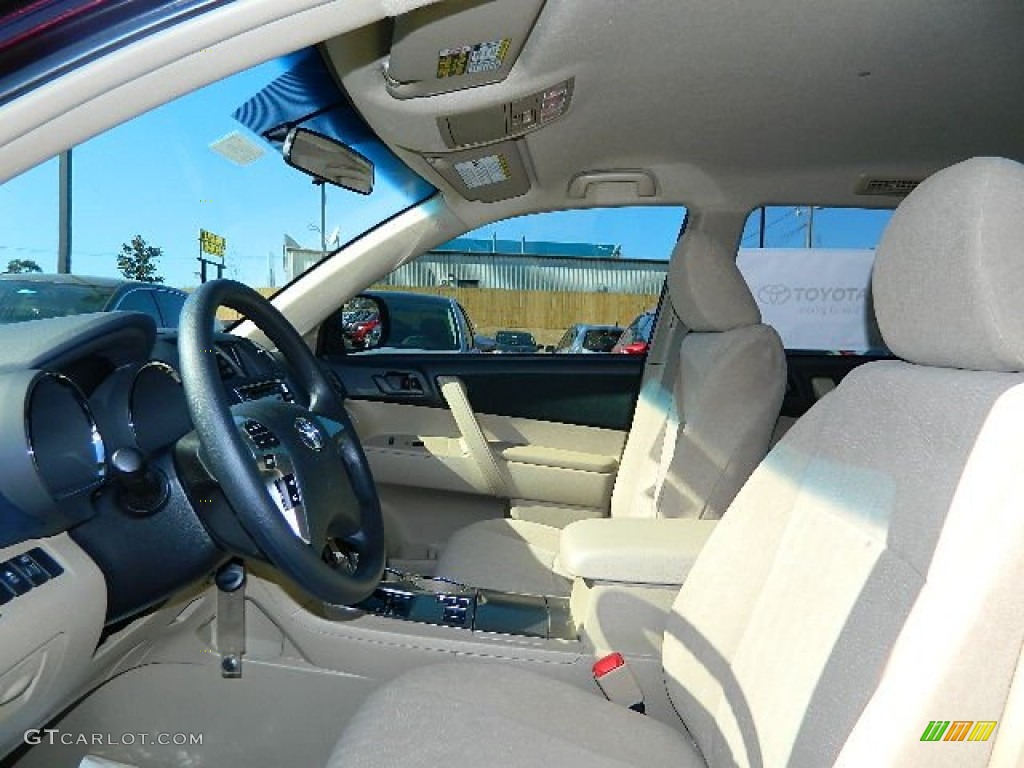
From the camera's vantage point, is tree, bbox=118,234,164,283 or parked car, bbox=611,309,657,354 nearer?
tree, bbox=118,234,164,283

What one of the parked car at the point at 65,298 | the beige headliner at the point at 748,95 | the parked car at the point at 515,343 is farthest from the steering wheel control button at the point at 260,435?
Answer: the parked car at the point at 515,343

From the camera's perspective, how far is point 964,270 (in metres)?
0.90

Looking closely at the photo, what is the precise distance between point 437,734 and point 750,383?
3.76 feet

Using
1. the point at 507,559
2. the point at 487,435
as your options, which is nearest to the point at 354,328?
the point at 487,435

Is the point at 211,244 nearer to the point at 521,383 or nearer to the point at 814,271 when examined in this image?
the point at 521,383

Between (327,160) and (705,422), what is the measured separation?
1.14 meters

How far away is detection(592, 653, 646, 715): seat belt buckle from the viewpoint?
1405 mm

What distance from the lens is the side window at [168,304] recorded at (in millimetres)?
1521

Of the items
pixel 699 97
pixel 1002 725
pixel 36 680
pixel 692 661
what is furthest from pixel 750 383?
pixel 36 680

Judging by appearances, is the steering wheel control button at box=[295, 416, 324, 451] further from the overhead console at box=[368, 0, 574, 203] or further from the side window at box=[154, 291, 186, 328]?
the overhead console at box=[368, 0, 574, 203]

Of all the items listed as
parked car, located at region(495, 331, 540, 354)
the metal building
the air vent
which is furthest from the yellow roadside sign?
the air vent

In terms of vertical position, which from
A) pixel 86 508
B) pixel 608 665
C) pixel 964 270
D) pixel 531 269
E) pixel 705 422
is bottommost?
pixel 608 665

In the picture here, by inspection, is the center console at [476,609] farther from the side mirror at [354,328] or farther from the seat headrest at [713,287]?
the side mirror at [354,328]

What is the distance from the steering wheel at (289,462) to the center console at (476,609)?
23cm
